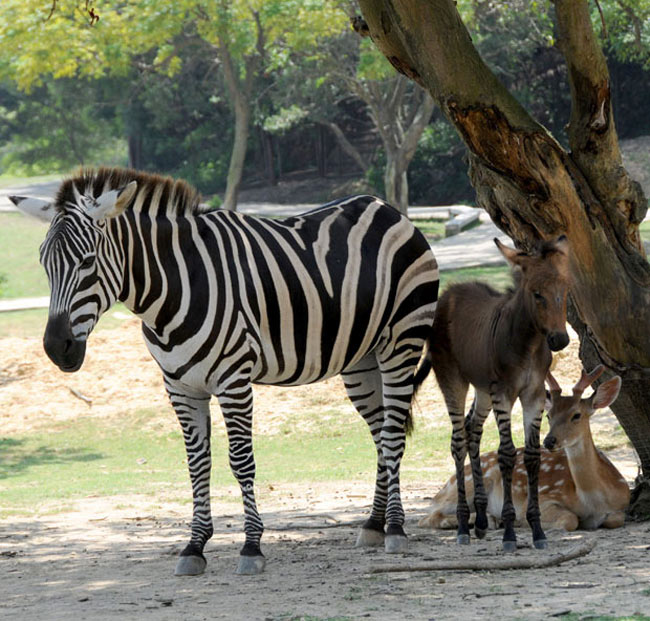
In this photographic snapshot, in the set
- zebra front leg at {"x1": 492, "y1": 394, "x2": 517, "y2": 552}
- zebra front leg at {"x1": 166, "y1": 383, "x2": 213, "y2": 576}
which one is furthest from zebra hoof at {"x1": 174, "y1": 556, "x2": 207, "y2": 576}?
zebra front leg at {"x1": 492, "y1": 394, "x2": 517, "y2": 552}

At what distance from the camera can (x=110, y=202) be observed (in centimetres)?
685

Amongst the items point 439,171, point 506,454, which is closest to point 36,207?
point 506,454

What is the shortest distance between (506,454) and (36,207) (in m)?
3.49

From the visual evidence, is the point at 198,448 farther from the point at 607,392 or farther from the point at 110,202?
the point at 607,392

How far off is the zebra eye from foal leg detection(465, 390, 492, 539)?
292 cm

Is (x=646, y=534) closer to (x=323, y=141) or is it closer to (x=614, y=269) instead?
(x=614, y=269)

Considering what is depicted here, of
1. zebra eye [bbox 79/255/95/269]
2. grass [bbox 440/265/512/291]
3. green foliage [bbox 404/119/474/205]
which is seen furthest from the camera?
green foliage [bbox 404/119/474/205]

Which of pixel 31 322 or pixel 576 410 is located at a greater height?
pixel 576 410

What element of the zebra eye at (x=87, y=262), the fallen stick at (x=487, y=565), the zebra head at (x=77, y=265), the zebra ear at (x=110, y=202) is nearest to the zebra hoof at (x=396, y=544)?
the fallen stick at (x=487, y=565)

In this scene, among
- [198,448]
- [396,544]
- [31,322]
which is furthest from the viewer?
[31,322]

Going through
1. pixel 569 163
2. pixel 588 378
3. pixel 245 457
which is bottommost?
pixel 245 457

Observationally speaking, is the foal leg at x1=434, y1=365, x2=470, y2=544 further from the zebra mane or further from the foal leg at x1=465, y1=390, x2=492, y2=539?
the zebra mane

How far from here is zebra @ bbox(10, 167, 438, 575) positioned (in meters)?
6.86

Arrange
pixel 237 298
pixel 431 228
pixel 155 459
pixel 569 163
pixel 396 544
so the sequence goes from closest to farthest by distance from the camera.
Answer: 1. pixel 237 298
2. pixel 396 544
3. pixel 569 163
4. pixel 155 459
5. pixel 431 228
